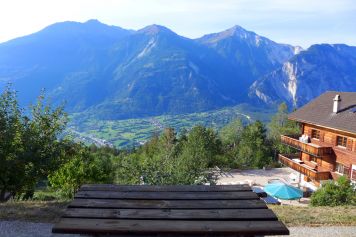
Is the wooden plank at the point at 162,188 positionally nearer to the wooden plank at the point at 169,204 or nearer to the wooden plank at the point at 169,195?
the wooden plank at the point at 169,195

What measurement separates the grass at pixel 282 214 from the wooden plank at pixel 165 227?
26.3ft

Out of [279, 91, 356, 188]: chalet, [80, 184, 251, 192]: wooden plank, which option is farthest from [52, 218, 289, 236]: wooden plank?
[279, 91, 356, 188]: chalet

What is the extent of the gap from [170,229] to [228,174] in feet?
126

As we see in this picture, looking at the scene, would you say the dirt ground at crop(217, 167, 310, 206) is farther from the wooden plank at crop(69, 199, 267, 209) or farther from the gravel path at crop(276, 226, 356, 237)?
the wooden plank at crop(69, 199, 267, 209)

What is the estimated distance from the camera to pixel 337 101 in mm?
31328

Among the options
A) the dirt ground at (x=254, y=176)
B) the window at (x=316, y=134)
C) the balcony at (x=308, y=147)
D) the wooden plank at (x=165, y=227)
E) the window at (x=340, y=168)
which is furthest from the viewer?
the dirt ground at (x=254, y=176)

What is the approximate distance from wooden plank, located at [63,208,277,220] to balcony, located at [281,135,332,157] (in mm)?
27094

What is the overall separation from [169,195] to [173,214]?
3.14ft

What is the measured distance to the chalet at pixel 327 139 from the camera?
28.6 metres

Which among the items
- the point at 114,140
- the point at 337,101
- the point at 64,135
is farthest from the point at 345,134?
the point at 114,140

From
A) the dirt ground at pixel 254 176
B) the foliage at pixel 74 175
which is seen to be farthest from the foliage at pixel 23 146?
the dirt ground at pixel 254 176

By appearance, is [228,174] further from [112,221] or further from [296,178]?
[112,221]

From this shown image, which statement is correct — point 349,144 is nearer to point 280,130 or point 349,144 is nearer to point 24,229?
point 24,229

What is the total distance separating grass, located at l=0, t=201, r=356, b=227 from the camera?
12.3 metres
